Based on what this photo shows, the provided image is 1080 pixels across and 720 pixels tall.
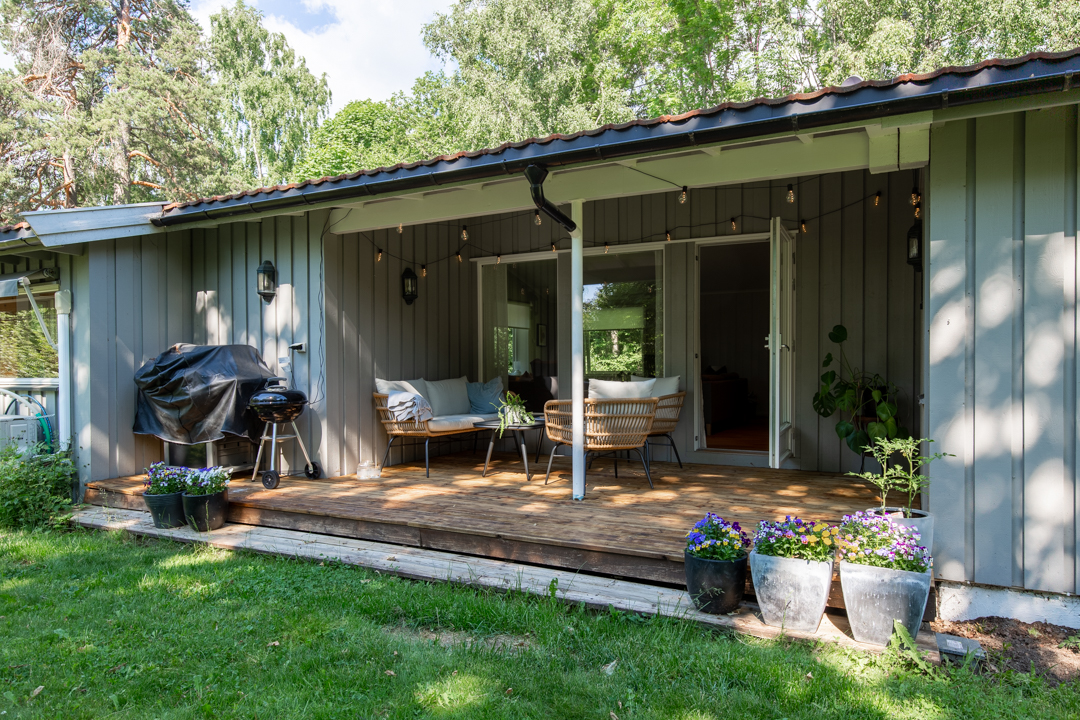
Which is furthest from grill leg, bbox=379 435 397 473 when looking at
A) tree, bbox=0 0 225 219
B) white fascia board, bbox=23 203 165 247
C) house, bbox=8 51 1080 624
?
tree, bbox=0 0 225 219

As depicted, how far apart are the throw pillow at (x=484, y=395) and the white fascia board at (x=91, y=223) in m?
3.10

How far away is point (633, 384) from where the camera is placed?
566cm

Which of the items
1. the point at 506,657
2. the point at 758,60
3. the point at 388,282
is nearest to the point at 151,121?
the point at 388,282

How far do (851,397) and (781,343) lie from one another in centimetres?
82

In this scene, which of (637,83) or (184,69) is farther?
(637,83)

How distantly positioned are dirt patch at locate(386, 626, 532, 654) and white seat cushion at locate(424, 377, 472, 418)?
3051 mm

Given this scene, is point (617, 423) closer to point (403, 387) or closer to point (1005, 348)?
point (403, 387)

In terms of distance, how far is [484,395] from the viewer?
640 centimetres

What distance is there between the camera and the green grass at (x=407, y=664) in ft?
6.97

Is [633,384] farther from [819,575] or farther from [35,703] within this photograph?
[35,703]

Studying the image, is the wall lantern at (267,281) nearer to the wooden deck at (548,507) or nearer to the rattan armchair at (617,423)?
the wooden deck at (548,507)

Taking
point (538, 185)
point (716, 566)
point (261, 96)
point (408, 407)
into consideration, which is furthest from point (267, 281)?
point (261, 96)

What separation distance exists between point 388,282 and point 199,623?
3.58 m

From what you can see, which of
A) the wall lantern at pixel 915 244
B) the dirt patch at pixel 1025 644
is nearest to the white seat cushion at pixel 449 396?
the wall lantern at pixel 915 244
